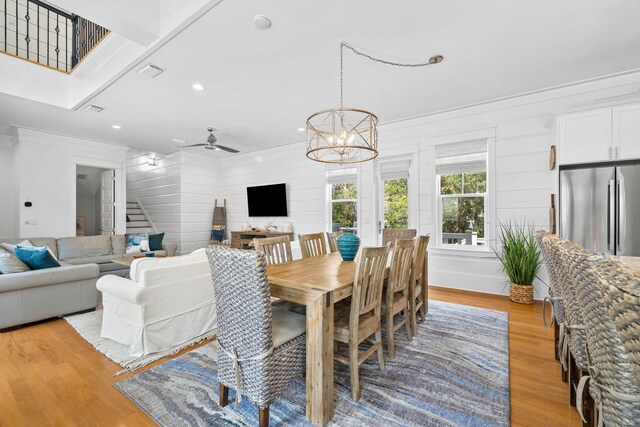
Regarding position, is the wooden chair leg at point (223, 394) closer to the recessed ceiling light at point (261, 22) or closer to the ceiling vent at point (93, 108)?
the recessed ceiling light at point (261, 22)

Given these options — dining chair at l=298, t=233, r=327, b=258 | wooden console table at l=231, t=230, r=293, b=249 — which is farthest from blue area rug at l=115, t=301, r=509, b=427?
wooden console table at l=231, t=230, r=293, b=249

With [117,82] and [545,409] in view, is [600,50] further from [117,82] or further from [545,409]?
[117,82]

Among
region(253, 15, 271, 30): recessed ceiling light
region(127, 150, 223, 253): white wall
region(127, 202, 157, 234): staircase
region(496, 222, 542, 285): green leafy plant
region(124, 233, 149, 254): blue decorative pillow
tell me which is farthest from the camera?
region(127, 202, 157, 234): staircase

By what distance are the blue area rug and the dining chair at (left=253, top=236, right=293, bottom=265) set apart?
975 millimetres

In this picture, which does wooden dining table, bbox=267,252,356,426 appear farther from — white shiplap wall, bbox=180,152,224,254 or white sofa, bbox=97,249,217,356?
white shiplap wall, bbox=180,152,224,254

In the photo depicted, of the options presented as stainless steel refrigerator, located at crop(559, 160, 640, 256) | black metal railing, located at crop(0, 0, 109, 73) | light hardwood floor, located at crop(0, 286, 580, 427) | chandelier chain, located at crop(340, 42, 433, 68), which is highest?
black metal railing, located at crop(0, 0, 109, 73)

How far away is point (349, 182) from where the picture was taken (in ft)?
18.6

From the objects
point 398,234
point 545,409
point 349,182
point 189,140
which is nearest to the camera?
point 545,409

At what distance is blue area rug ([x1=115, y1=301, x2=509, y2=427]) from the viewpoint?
168 cm

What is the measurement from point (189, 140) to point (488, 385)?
21.5 ft

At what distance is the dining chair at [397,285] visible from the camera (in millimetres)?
2244

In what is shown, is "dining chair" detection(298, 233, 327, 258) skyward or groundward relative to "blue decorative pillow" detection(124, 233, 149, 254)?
skyward

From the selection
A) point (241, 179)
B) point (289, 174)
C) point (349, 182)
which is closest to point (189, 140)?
point (241, 179)

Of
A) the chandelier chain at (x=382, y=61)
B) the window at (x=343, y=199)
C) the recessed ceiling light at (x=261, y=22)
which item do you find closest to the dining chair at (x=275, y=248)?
the recessed ceiling light at (x=261, y=22)
